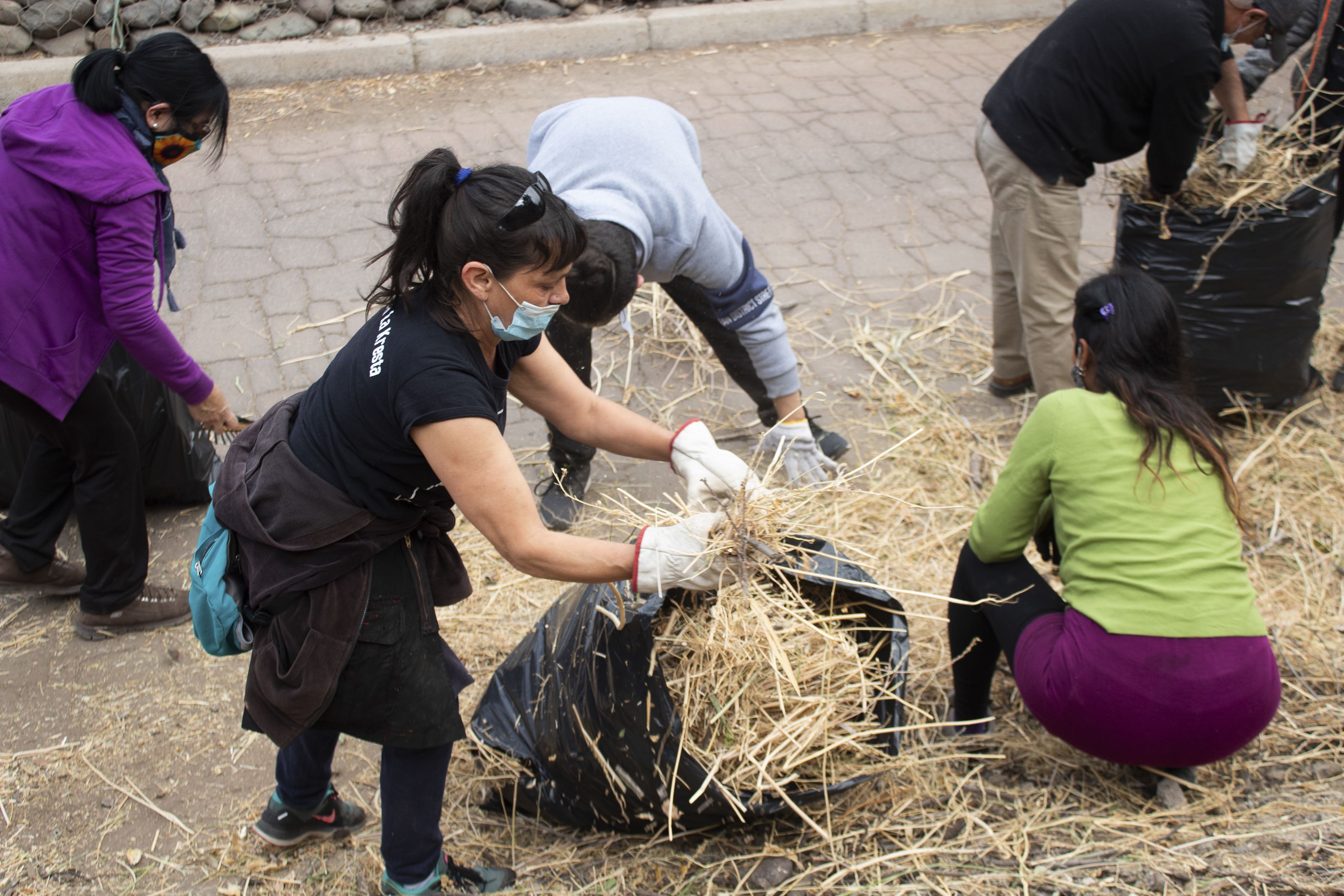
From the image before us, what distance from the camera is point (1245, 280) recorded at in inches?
135

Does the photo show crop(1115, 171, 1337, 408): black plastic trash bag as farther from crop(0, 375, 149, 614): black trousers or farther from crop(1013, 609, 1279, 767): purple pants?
crop(0, 375, 149, 614): black trousers

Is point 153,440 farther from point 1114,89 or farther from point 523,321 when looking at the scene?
point 1114,89

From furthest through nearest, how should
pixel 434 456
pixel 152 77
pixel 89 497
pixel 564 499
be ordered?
1. pixel 564 499
2. pixel 89 497
3. pixel 152 77
4. pixel 434 456

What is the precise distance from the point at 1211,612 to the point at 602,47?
5.79 meters

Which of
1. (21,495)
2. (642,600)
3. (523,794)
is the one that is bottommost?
(523,794)

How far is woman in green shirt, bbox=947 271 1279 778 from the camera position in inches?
80.1

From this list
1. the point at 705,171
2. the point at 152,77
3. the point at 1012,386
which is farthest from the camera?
the point at 705,171

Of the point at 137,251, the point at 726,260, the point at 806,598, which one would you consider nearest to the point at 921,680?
the point at 806,598

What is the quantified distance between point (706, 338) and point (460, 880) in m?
1.91

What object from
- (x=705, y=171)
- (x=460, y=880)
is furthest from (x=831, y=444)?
(x=705, y=171)

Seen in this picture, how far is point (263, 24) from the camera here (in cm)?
653

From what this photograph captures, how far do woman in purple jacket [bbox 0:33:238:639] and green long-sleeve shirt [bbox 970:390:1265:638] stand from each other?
2.11 meters

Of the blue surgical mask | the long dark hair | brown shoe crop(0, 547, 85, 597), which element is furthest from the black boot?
brown shoe crop(0, 547, 85, 597)

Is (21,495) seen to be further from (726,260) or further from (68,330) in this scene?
(726,260)
